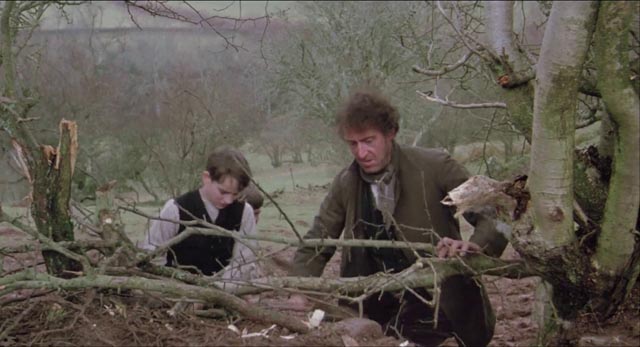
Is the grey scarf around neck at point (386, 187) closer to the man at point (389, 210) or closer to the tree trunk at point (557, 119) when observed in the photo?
the man at point (389, 210)

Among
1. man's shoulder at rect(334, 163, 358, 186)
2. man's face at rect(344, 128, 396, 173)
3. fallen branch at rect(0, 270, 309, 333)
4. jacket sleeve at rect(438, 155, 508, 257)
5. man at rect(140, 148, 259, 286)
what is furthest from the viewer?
man at rect(140, 148, 259, 286)

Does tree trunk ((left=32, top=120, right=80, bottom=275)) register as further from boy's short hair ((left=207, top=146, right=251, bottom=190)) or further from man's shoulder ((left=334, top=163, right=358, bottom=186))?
man's shoulder ((left=334, top=163, right=358, bottom=186))

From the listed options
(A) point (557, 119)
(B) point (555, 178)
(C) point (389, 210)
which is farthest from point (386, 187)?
(A) point (557, 119)

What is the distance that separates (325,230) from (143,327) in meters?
1.27

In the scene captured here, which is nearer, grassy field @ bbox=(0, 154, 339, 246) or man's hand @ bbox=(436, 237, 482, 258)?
man's hand @ bbox=(436, 237, 482, 258)

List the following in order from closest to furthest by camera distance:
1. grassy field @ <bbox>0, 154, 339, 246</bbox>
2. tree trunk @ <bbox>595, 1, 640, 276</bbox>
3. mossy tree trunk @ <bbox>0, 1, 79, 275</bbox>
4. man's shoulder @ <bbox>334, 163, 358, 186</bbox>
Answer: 1. tree trunk @ <bbox>595, 1, 640, 276</bbox>
2. mossy tree trunk @ <bbox>0, 1, 79, 275</bbox>
3. man's shoulder @ <bbox>334, 163, 358, 186</bbox>
4. grassy field @ <bbox>0, 154, 339, 246</bbox>

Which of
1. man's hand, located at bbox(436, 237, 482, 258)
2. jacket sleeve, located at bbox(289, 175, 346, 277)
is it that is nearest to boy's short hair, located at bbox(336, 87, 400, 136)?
jacket sleeve, located at bbox(289, 175, 346, 277)

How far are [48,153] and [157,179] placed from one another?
48.0 ft

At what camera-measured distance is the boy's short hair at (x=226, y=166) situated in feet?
14.1

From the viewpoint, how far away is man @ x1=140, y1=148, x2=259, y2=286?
172 inches

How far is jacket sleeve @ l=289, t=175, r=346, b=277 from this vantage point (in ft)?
13.6

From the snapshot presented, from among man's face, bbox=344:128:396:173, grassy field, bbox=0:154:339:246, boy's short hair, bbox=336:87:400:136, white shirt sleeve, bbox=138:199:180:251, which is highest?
boy's short hair, bbox=336:87:400:136

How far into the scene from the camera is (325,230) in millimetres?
4137

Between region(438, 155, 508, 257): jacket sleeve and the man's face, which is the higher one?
the man's face
